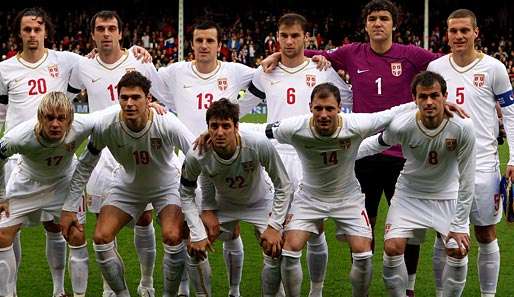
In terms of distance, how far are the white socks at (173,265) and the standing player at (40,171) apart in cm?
60

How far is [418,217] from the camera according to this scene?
5.76 metres

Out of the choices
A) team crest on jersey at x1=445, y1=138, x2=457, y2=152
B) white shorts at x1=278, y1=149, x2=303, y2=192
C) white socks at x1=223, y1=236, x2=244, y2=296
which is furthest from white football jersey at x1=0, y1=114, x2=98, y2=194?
team crest on jersey at x1=445, y1=138, x2=457, y2=152

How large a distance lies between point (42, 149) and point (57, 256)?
0.97m

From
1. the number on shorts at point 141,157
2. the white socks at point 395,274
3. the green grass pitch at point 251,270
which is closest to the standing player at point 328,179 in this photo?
the white socks at point 395,274

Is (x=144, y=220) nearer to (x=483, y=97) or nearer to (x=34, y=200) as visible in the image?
(x=34, y=200)

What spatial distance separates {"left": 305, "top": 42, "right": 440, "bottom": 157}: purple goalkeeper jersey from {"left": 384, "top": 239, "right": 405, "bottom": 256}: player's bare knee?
97cm

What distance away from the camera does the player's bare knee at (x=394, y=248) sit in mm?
5582

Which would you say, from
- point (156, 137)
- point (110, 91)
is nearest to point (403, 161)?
point (156, 137)

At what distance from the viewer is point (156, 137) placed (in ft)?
19.3

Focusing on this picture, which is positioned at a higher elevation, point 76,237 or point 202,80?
point 202,80

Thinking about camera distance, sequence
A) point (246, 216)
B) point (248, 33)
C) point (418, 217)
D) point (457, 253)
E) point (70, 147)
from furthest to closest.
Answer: point (248, 33) → point (246, 216) → point (70, 147) → point (418, 217) → point (457, 253)

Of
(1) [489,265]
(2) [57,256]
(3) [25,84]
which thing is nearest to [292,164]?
(1) [489,265]

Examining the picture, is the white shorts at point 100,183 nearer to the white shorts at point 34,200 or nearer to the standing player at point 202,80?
the white shorts at point 34,200

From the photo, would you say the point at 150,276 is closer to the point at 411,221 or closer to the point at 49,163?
the point at 49,163
